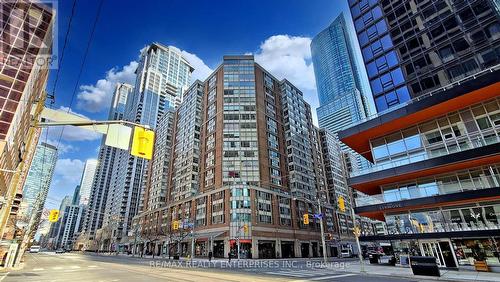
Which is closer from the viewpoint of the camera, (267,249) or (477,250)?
(477,250)

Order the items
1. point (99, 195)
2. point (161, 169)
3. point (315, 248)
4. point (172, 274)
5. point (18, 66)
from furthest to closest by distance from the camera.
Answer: point (99, 195)
point (161, 169)
point (315, 248)
point (18, 66)
point (172, 274)

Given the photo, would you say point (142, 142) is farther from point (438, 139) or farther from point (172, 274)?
point (438, 139)

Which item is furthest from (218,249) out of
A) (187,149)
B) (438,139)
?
(438,139)

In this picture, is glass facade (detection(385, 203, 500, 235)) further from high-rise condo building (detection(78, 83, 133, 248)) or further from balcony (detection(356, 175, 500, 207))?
high-rise condo building (detection(78, 83, 133, 248))

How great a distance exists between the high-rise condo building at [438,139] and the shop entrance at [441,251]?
83mm

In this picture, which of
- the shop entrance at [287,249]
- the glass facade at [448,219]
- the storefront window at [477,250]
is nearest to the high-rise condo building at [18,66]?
the glass facade at [448,219]

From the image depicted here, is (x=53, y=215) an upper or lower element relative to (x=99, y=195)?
lower

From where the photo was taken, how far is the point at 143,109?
506 ft

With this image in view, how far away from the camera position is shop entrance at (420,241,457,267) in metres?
23.1

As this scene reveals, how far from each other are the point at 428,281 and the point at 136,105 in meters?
171

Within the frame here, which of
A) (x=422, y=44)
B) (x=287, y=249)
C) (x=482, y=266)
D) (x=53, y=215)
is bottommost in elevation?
→ (x=482, y=266)

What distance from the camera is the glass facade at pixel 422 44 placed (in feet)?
104

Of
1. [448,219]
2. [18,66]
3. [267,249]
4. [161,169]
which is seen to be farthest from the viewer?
[161,169]

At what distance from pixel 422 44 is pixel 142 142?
42.1 meters
